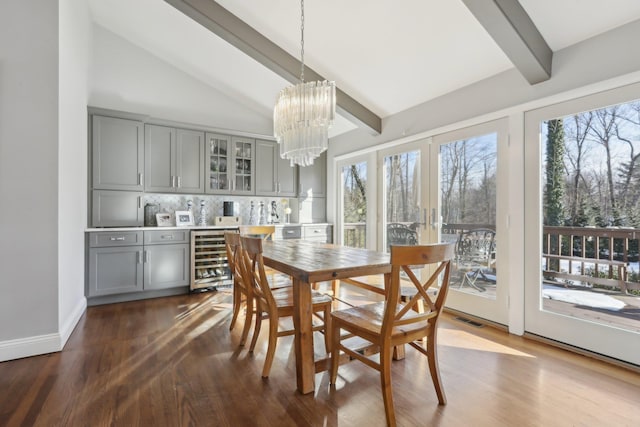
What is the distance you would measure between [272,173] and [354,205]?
143 centimetres

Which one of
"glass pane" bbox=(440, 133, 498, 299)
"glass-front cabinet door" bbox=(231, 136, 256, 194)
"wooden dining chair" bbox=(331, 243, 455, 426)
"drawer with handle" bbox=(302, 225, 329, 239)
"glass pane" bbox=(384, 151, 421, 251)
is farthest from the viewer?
"drawer with handle" bbox=(302, 225, 329, 239)

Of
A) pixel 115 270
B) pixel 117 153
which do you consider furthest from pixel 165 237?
pixel 117 153

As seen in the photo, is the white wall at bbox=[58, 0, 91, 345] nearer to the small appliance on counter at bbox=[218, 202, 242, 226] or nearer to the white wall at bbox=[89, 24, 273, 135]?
the white wall at bbox=[89, 24, 273, 135]

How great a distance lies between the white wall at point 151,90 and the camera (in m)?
4.12

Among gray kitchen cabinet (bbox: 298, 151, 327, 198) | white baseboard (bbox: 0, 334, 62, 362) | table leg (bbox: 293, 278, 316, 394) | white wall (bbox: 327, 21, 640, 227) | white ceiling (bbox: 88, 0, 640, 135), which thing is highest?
white ceiling (bbox: 88, 0, 640, 135)

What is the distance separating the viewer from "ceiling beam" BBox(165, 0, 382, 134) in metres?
3.09

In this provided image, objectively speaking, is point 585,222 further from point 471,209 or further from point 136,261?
point 136,261

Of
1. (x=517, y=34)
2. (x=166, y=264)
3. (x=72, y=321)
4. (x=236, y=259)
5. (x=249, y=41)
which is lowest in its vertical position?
(x=72, y=321)

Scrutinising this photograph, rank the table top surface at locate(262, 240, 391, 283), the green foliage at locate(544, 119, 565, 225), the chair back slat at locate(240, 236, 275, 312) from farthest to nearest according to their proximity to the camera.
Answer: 1. the green foliage at locate(544, 119, 565, 225)
2. the chair back slat at locate(240, 236, 275, 312)
3. the table top surface at locate(262, 240, 391, 283)

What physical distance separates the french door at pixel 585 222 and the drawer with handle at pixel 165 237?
12.5ft

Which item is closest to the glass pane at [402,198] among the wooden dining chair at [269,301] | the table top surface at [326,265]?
the table top surface at [326,265]

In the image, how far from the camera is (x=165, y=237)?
12.9ft

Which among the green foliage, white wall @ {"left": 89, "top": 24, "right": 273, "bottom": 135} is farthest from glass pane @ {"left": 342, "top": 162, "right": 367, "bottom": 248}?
the green foliage

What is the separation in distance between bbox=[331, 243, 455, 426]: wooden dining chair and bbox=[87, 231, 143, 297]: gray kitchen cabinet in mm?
2961
